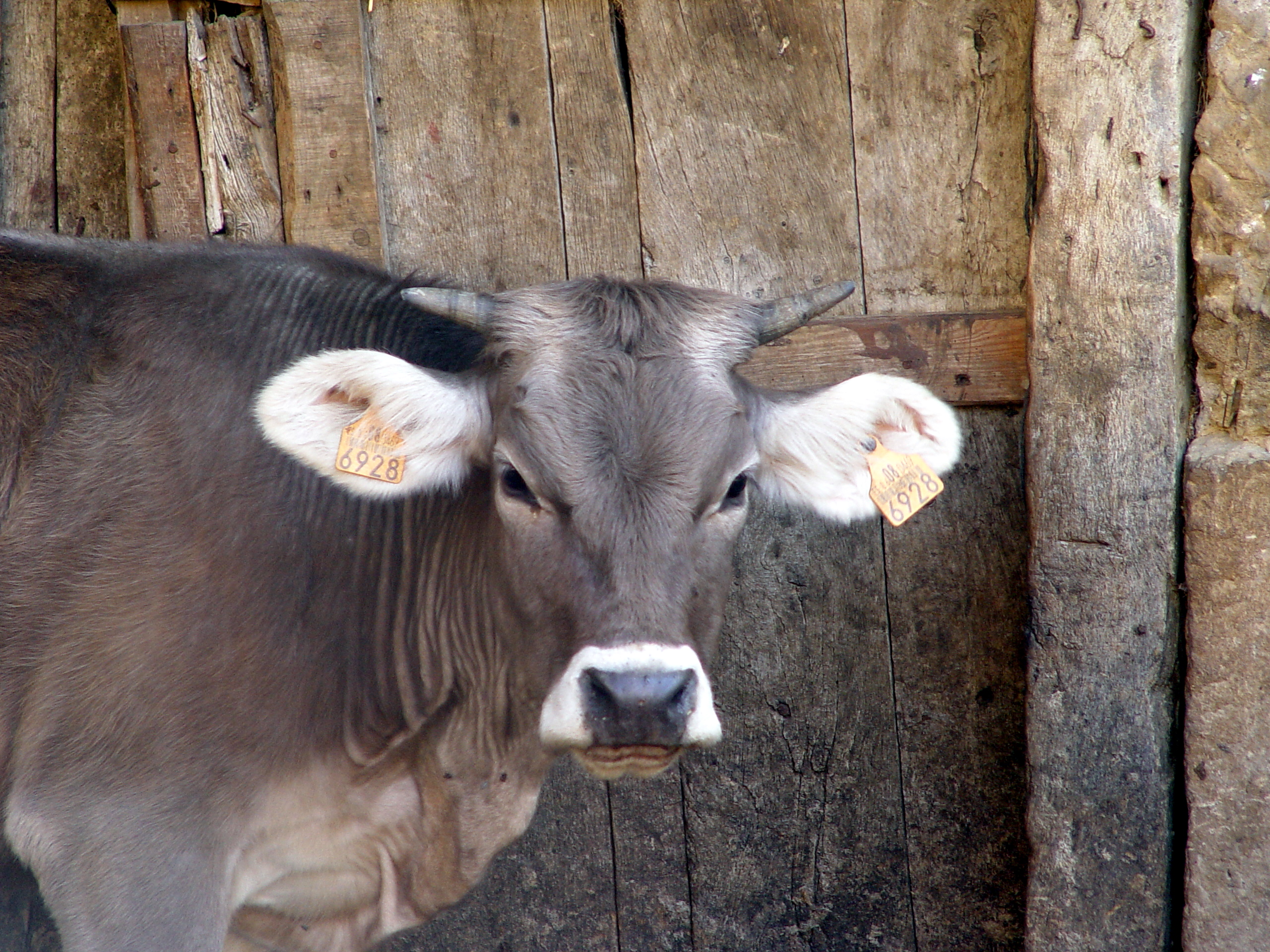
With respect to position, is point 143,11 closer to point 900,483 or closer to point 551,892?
point 900,483

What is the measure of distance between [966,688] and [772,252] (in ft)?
5.50

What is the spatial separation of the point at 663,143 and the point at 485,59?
71 cm

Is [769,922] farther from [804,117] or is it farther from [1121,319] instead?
[804,117]

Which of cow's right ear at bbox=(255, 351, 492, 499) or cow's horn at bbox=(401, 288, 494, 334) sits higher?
cow's horn at bbox=(401, 288, 494, 334)

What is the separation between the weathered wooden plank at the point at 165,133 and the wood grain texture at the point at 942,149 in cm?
235

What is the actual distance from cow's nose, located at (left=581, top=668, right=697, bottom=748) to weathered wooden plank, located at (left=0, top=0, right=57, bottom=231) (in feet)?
10.3

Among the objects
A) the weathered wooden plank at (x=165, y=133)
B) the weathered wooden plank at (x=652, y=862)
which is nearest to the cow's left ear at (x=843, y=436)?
the weathered wooden plank at (x=652, y=862)

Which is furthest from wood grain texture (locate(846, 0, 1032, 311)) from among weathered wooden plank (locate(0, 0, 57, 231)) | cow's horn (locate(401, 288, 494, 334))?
weathered wooden plank (locate(0, 0, 57, 231))

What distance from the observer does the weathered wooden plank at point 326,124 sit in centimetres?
372

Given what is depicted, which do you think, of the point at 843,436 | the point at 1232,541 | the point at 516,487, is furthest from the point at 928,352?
the point at 516,487

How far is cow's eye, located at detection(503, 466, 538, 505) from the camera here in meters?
2.71

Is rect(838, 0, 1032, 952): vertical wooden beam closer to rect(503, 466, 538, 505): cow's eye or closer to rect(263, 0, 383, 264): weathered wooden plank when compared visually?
rect(503, 466, 538, 505): cow's eye

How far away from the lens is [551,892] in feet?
13.0

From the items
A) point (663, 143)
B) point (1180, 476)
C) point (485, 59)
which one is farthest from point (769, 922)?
point (485, 59)
